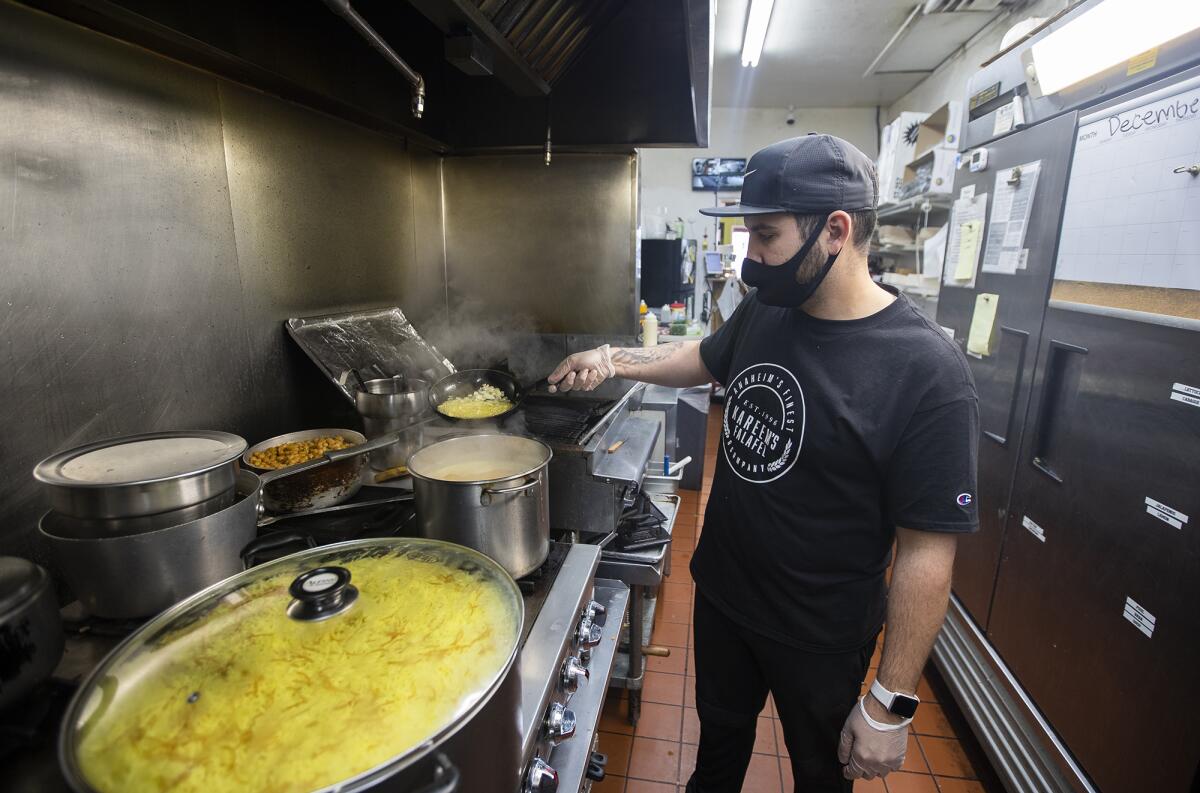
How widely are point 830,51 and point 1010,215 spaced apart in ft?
13.5

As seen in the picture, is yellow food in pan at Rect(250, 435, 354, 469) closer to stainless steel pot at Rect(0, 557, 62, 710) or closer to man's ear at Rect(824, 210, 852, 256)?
stainless steel pot at Rect(0, 557, 62, 710)

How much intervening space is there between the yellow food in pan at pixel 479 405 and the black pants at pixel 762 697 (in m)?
0.92

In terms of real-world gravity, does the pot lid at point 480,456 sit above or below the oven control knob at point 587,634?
above

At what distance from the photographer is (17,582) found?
66cm

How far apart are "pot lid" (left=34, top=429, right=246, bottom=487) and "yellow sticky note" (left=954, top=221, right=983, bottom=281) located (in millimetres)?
2932

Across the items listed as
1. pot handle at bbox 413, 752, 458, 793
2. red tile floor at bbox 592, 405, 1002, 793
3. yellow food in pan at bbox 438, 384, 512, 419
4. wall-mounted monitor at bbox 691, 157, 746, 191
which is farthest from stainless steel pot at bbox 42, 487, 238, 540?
wall-mounted monitor at bbox 691, 157, 746, 191

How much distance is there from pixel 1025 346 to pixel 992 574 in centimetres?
95

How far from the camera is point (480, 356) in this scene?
2920mm

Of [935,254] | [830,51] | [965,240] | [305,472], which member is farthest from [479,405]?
[830,51]

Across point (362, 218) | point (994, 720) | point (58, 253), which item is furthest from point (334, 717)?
point (994, 720)

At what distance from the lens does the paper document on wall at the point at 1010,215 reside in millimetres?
2186

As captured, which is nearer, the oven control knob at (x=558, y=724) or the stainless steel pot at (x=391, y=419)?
the oven control knob at (x=558, y=724)

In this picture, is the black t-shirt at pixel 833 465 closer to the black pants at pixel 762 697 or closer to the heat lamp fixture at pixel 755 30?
the black pants at pixel 762 697

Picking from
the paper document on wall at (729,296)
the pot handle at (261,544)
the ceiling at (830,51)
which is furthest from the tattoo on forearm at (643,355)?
the paper document on wall at (729,296)
